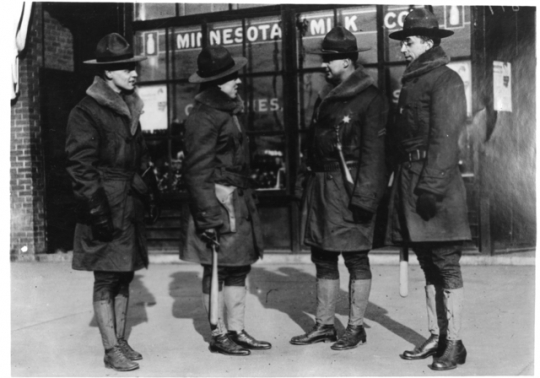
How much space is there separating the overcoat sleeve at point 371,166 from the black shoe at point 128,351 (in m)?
1.81

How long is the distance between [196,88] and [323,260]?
497cm

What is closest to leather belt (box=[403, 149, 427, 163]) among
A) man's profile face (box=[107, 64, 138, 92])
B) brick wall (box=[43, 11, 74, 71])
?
man's profile face (box=[107, 64, 138, 92])

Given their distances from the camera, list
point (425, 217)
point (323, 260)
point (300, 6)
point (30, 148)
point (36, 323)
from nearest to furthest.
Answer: point (425, 217) < point (323, 260) < point (36, 323) < point (300, 6) < point (30, 148)

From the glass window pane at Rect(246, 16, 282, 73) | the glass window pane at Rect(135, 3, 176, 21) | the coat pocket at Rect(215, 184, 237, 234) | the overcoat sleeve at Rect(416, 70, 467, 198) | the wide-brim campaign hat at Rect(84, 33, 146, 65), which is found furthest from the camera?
the glass window pane at Rect(135, 3, 176, 21)

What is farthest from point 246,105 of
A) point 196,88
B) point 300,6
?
point 300,6

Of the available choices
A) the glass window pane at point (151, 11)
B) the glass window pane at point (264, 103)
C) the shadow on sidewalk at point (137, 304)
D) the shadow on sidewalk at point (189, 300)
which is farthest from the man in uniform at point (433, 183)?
the glass window pane at point (151, 11)

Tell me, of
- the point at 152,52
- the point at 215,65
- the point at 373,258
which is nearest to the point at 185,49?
the point at 152,52

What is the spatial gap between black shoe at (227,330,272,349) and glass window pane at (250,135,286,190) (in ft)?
14.1

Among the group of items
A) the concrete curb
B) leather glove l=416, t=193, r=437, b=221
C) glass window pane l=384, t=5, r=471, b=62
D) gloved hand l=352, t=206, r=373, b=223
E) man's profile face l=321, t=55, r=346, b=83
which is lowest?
the concrete curb

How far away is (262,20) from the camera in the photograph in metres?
9.38

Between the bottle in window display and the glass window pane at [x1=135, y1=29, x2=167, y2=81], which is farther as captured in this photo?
the glass window pane at [x1=135, y1=29, x2=167, y2=81]

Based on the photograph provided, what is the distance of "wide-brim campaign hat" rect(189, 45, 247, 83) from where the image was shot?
515cm

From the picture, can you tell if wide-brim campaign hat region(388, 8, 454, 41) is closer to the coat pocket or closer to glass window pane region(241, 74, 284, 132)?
the coat pocket

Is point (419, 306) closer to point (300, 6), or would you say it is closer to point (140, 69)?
point (300, 6)
